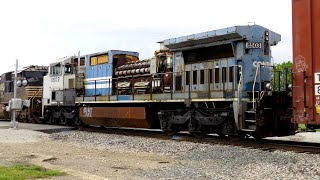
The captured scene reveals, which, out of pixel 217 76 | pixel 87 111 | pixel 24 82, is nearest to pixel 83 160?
pixel 217 76

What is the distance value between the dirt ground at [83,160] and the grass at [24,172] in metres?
0.35

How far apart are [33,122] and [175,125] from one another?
46.0 feet

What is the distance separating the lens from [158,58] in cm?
1655

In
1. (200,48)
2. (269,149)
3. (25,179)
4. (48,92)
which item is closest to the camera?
(25,179)

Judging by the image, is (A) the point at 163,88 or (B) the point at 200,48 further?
(A) the point at 163,88

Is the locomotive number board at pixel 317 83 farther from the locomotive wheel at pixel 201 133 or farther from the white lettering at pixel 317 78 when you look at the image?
the locomotive wheel at pixel 201 133

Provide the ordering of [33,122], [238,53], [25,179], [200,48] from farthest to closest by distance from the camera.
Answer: [33,122], [200,48], [238,53], [25,179]

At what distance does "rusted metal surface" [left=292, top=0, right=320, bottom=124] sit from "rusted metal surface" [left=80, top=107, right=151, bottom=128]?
7.59m

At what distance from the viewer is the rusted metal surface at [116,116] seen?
16438 millimetres

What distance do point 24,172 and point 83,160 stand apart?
7.17 ft

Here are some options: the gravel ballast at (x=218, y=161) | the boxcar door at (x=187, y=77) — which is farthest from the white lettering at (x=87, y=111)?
the boxcar door at (x=187, y=77)

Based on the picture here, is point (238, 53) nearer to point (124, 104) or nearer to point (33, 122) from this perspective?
point (124, 104)

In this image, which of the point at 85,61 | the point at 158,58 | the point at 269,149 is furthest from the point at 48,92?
the point at 269,149

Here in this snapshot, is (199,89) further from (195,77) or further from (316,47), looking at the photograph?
(316,47)
